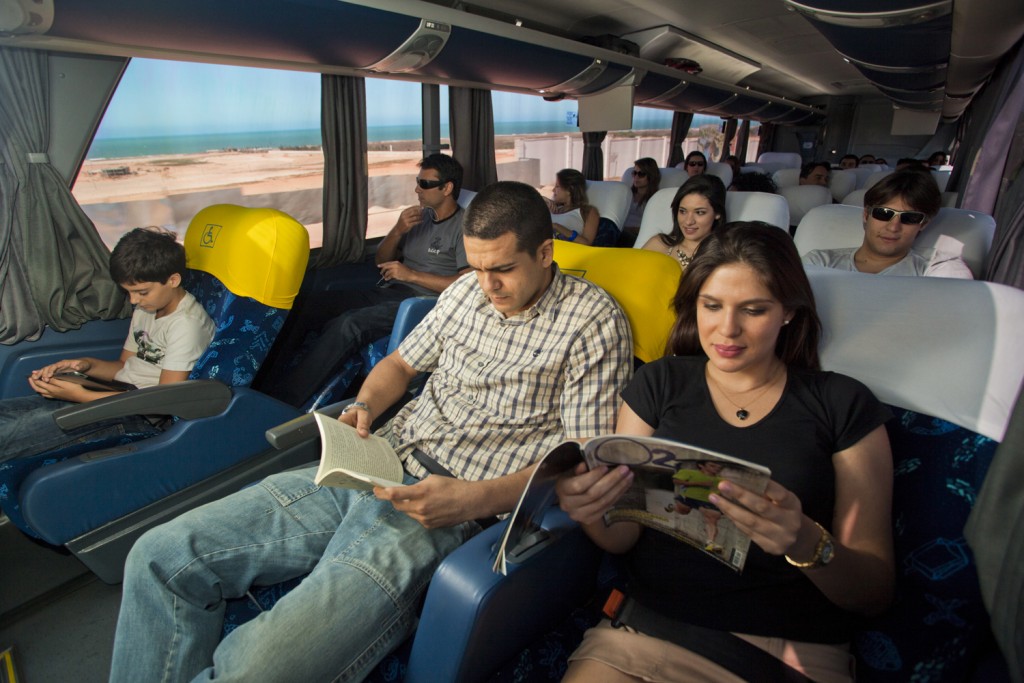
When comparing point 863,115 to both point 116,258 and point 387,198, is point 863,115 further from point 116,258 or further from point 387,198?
point 116,258

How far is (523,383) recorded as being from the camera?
1697 mm

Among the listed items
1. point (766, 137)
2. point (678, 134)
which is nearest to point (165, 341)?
point (678, 134)

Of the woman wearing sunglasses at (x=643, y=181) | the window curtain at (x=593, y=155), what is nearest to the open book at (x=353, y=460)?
the woman wearing sunglasses at (x=643, y=181)

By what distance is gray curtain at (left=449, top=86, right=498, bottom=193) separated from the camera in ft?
16.6

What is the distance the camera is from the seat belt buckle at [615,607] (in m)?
1.31

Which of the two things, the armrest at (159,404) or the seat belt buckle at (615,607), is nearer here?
the seat belt buckle at (615,607)

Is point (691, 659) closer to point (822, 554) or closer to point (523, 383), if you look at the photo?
point (822, 554)

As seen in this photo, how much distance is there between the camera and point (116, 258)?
2371mm

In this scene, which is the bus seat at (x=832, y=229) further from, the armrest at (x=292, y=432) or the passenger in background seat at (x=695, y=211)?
the armrest at (x=292, y=432)

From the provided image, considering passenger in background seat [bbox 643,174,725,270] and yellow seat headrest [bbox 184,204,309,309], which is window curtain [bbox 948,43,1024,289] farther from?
yellow seat headrest [bbox 184,204,309,309]

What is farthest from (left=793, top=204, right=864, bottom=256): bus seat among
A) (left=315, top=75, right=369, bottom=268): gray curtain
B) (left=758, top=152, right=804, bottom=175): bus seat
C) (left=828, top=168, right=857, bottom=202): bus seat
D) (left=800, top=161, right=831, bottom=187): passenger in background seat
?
(left=758, top=152, right=804, bottom=175): bus seat

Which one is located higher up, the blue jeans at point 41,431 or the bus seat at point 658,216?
the bus seat at point 658,216

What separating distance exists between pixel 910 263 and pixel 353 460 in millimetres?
2628

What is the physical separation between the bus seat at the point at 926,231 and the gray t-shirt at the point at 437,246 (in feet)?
6.96
